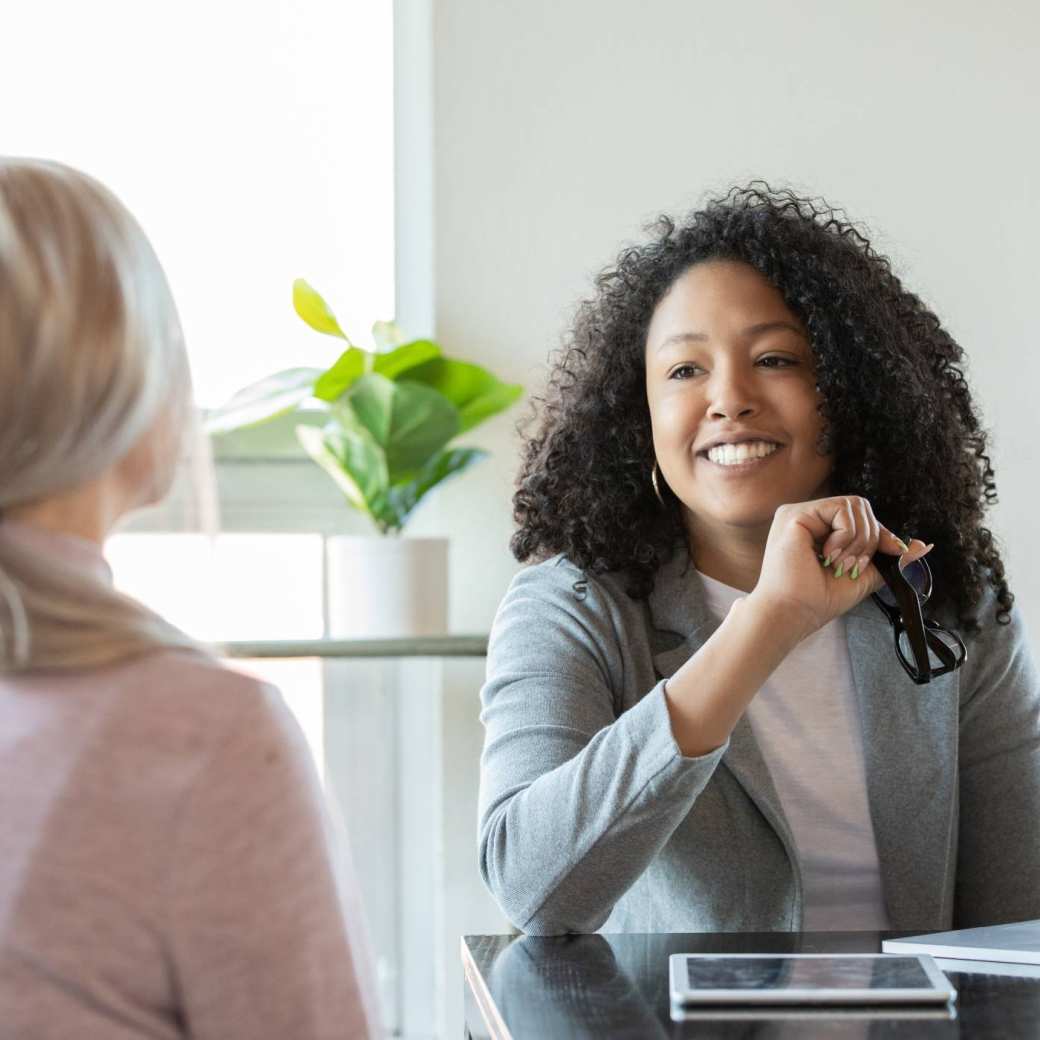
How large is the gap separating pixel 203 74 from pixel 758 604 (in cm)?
172

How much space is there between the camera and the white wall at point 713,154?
251 cm

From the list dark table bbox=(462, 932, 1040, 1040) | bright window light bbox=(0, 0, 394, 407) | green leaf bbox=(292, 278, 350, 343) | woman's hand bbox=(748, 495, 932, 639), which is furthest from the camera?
bright window light bbox=(0, 0, 394, 407)

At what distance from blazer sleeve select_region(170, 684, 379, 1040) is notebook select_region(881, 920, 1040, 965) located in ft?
2.11

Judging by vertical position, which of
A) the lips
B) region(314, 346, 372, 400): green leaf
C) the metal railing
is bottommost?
the metal railing

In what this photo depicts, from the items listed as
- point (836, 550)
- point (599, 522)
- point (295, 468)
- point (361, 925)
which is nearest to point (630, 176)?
point (295, 468)

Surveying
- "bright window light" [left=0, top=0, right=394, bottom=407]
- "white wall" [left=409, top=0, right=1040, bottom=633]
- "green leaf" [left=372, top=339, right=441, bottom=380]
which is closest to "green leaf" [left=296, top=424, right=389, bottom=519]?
"green leaf" [left=372, top=339, right=441, bottom=380]

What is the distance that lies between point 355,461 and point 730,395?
0.84 meters

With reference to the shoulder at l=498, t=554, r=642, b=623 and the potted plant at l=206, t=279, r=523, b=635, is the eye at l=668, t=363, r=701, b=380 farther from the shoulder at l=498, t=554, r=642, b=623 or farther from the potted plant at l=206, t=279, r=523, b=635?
the potted plant at l=206, t=279, r=523, b=635

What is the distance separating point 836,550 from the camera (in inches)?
60.1

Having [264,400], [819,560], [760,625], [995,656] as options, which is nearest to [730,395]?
[819,560]

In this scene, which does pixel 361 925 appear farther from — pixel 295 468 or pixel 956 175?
pixel 956 175

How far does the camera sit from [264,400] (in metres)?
2.30

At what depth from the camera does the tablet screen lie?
3.53 feet

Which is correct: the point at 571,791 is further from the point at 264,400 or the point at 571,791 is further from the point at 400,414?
the point at 264,400
